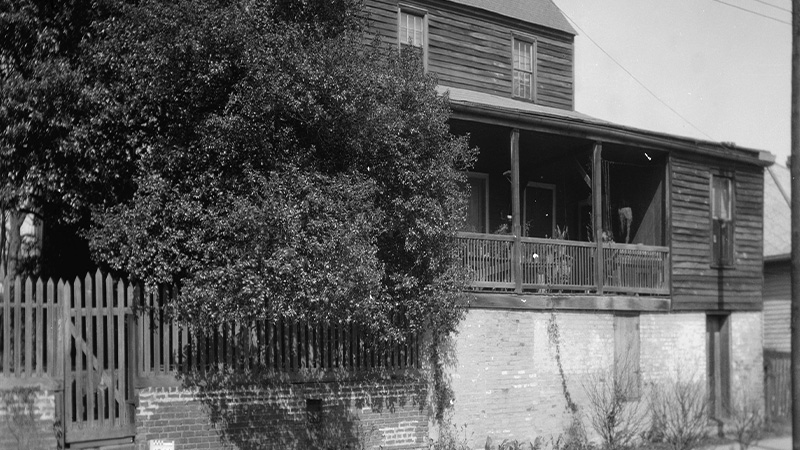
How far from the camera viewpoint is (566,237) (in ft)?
70.4

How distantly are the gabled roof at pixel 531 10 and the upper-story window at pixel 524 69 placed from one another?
2.27 ft

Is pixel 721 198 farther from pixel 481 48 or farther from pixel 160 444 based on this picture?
pixel 160 444

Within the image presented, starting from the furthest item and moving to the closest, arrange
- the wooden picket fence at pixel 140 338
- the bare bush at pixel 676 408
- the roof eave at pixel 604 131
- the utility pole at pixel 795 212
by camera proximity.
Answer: the roof eave at pixel 604 131
the bare bush at pixel 676 408
the utility pole at pixel 795 212
the wooden picket fence at pixel 140 338

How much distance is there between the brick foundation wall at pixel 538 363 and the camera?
14.9 m

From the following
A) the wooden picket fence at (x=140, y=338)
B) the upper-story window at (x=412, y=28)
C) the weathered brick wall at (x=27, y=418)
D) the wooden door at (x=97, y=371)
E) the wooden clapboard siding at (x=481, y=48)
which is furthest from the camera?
the wooden clapboard siding at (x=481, y=48)

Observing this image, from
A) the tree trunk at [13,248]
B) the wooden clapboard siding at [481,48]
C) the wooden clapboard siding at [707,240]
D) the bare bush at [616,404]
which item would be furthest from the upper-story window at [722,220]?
the tree trunk at [13,248]

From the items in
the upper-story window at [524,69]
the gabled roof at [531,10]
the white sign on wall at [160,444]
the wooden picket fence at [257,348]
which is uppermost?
the gabled roof at [531,10]

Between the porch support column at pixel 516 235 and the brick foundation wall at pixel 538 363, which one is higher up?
the porch support column at pixel 516 235

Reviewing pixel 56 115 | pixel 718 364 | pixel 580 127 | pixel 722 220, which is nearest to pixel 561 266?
pixel 580 127

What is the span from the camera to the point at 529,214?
2147 cm

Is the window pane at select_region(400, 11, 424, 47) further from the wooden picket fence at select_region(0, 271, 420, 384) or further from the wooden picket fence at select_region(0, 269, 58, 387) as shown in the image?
the wooden picket fence at select_region(0, 269, 58, 387)

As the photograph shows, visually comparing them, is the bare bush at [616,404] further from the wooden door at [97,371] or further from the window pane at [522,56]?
the window pane at [522,56]

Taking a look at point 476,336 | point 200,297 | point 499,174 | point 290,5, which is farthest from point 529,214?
point 200,297

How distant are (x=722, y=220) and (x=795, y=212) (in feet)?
22.6
